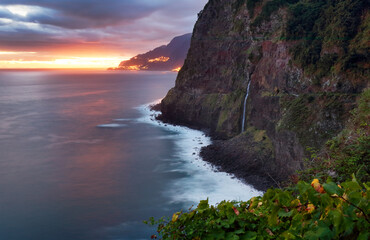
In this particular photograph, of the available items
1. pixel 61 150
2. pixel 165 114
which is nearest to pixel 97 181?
pixel 61 150

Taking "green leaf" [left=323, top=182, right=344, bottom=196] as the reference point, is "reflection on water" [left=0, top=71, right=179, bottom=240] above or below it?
below

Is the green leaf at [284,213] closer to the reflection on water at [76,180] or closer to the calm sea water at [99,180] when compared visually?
the calm sea water at [99,180]

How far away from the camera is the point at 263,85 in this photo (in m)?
36.1

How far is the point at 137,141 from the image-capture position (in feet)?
144

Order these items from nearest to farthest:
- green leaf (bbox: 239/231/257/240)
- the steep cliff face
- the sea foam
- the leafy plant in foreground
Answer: the leafy plant in foreground < green leaf (bbox: 239/231/257/240) < the sea foam < the steep cliff face

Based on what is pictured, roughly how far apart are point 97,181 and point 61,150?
12236 mm

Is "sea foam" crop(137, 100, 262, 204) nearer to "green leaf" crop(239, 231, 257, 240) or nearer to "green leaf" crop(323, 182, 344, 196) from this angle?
"green leaf" crop(239, 231, 257, 240)

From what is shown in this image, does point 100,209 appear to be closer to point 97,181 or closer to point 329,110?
point 97,181

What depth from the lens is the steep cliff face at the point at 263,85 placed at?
26453 mm

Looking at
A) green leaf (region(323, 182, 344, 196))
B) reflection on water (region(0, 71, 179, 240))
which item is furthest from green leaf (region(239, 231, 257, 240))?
reflection on water (region(0, 71, 179, 240))

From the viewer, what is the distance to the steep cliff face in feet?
86.8

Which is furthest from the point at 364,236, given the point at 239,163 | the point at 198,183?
the point at 239,163

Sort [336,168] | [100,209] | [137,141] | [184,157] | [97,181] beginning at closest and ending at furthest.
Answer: [336,168]
[100,209]
[97,181]
[184,157]
[137,141]

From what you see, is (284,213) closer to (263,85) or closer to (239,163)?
(239,163)
